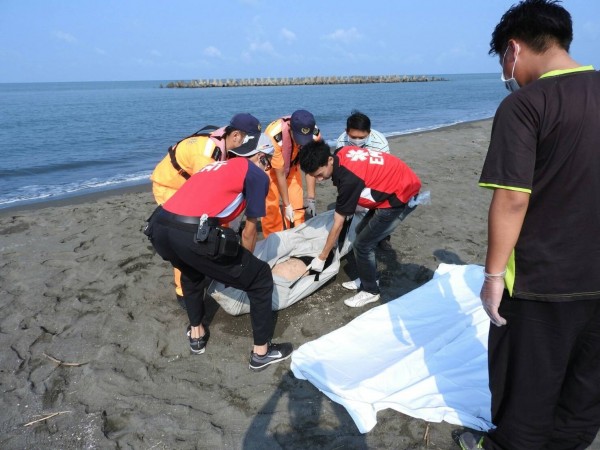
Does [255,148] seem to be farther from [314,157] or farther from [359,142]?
[359,142]

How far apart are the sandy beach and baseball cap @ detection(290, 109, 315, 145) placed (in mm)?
1456

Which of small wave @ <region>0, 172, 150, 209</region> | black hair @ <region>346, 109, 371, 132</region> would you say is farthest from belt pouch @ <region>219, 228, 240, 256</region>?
small wave @ <region>0, 172, 150, 209</region>

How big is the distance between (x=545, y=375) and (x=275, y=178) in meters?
3.46

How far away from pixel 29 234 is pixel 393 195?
5.04 metres

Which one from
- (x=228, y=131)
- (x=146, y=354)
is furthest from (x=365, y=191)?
(x=146, y=354)

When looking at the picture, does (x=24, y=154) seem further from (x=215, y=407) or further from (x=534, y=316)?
(x=534, y=316)

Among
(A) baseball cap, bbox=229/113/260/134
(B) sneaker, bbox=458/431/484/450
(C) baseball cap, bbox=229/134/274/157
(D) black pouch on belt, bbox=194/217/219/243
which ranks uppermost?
(A) baseball cap, bbox=229/113/260/134

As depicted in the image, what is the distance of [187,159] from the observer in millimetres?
3461

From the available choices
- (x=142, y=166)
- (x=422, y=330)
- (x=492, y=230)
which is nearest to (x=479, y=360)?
(x=422, y=330)

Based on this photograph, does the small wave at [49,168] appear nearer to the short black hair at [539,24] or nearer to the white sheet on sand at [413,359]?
the white sheet on sand at [413,359]

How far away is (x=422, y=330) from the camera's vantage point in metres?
3.23

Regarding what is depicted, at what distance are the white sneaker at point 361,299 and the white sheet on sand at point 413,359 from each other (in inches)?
10.3

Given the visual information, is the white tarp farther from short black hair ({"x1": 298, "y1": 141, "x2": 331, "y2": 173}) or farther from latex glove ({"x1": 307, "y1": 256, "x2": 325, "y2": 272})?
short black hair ({"x1": 298, "y1": 141, "x2": 331, "y2": 173})

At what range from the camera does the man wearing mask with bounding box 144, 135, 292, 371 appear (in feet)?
8.38
